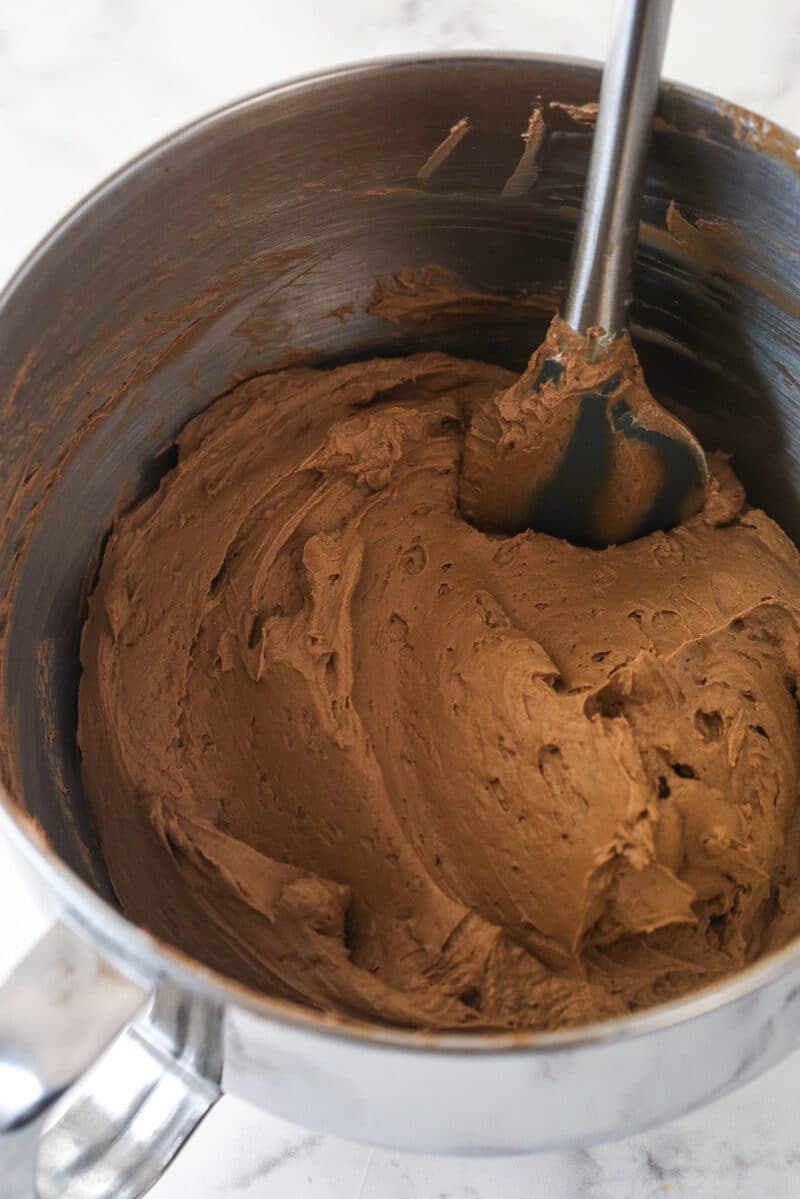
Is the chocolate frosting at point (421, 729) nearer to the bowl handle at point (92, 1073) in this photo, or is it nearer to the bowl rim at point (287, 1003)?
the bowl handle at point (92, 1073)

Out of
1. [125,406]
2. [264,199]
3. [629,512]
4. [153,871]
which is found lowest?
[153,871]

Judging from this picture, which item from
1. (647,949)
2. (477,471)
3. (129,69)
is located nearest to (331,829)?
(647,949)

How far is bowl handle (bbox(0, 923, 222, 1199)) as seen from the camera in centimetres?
76

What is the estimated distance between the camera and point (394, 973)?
115cm

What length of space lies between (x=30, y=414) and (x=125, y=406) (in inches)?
6.5

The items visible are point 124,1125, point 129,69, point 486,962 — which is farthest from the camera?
point 129,69

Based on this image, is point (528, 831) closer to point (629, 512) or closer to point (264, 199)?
point (629, 512)

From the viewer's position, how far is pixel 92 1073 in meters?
0.96

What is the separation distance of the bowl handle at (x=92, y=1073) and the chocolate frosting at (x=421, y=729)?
0.23 metres

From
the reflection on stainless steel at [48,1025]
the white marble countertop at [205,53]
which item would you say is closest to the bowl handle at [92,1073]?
the reflection on stainless steel at [48,1025]

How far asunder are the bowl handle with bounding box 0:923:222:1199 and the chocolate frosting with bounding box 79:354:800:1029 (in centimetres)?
23

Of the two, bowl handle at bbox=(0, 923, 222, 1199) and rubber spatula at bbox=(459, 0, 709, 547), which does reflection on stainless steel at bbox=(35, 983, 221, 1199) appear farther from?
rubber spatula at bbox=(459, 0, 709, 547)

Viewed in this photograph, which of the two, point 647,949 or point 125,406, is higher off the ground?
point 125,406

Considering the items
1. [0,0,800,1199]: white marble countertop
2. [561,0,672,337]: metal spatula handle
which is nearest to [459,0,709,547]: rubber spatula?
[561,0,672,337]: metal spatula handle
